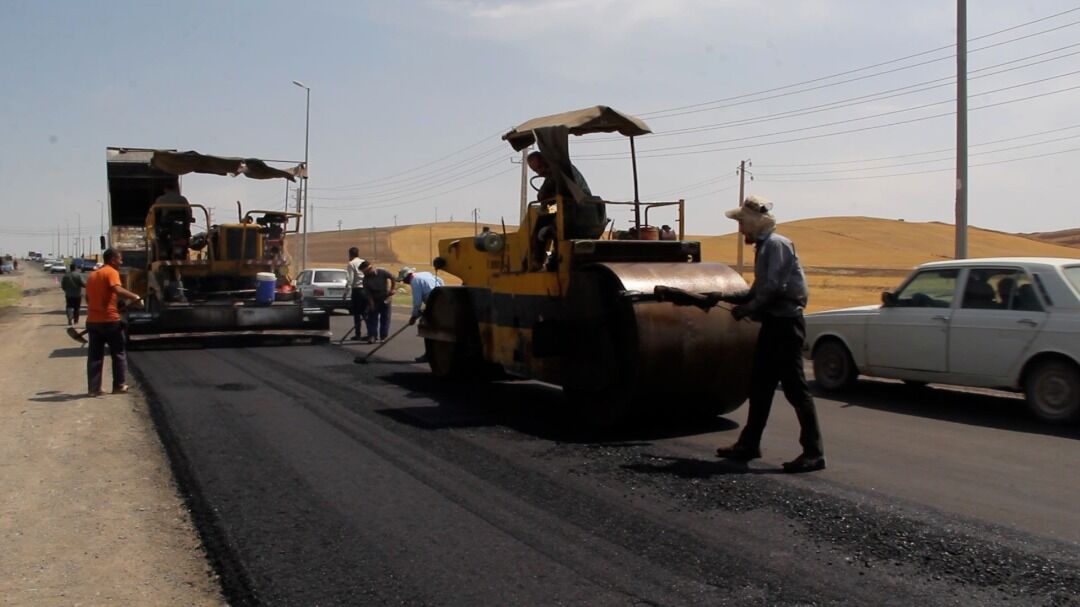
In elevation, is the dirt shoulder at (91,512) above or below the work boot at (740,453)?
below

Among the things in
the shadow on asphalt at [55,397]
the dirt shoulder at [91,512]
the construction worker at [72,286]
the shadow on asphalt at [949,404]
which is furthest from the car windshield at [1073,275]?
the construction worker at [72,286]

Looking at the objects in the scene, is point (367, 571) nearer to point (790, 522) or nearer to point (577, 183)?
point (790, 522)

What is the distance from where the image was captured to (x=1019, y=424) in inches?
335

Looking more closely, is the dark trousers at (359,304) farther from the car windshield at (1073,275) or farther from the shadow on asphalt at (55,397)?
the car windshield at (1073,275)

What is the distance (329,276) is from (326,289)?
0.78 m

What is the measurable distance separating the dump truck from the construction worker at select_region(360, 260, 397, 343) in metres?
0.87

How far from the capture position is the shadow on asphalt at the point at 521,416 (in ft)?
25.8

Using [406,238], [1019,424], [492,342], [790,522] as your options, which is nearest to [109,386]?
[492,342]

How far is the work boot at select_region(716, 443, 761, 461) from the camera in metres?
6.76

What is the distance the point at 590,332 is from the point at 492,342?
2.06m

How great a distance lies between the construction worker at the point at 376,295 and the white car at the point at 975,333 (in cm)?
825

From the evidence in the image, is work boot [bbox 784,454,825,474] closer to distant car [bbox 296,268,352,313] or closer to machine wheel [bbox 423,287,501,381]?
machine wheel [bbox 423,287,501,381]

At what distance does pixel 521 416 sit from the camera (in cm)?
878

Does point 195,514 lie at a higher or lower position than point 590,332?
lower
